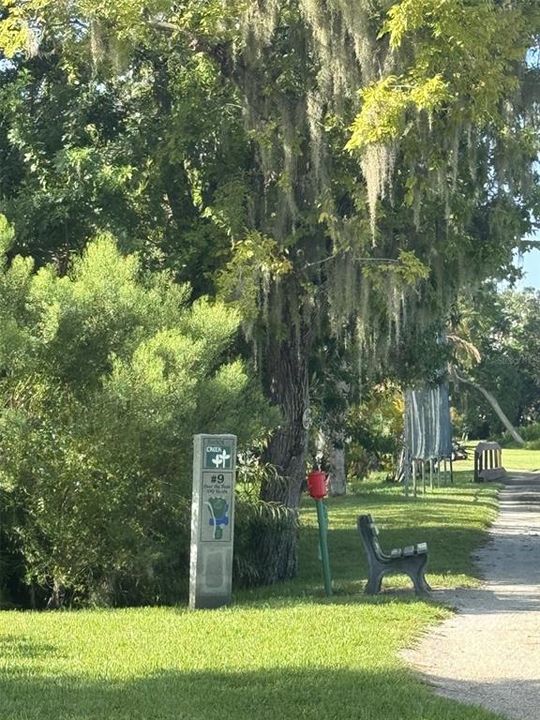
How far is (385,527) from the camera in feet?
76.1

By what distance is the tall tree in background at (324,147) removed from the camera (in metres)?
14.3

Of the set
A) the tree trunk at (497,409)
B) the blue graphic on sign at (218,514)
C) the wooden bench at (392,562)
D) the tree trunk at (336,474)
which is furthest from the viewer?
the tree trunk at (497,409)

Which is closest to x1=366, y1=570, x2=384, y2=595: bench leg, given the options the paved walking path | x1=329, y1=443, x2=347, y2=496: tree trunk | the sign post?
the paved walking path

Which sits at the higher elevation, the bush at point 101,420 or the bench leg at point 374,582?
the bush at point 101,420

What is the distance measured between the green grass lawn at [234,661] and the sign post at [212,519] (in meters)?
0.32

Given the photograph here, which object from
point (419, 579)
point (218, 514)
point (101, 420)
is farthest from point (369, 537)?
point (101, 420)

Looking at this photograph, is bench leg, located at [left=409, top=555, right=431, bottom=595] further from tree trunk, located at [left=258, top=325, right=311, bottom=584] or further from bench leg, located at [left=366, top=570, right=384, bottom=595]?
tree trunk, located at [left=258, top=325, right=311, bottom=584]

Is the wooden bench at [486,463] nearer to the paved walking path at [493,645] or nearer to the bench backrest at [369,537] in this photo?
the paved walking path at [493,645]

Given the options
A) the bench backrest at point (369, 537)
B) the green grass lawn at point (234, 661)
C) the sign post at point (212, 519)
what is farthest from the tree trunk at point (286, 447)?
the sign post at point (212, 519)

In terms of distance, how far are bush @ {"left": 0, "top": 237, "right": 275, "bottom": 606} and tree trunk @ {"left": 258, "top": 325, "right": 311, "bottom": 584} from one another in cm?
254

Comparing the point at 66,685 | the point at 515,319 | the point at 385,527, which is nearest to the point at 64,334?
the point at 66,685

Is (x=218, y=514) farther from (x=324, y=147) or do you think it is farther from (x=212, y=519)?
(x=324, y=147)

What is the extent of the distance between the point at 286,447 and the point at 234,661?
7.71 meters

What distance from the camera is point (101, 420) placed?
13.4 metres
